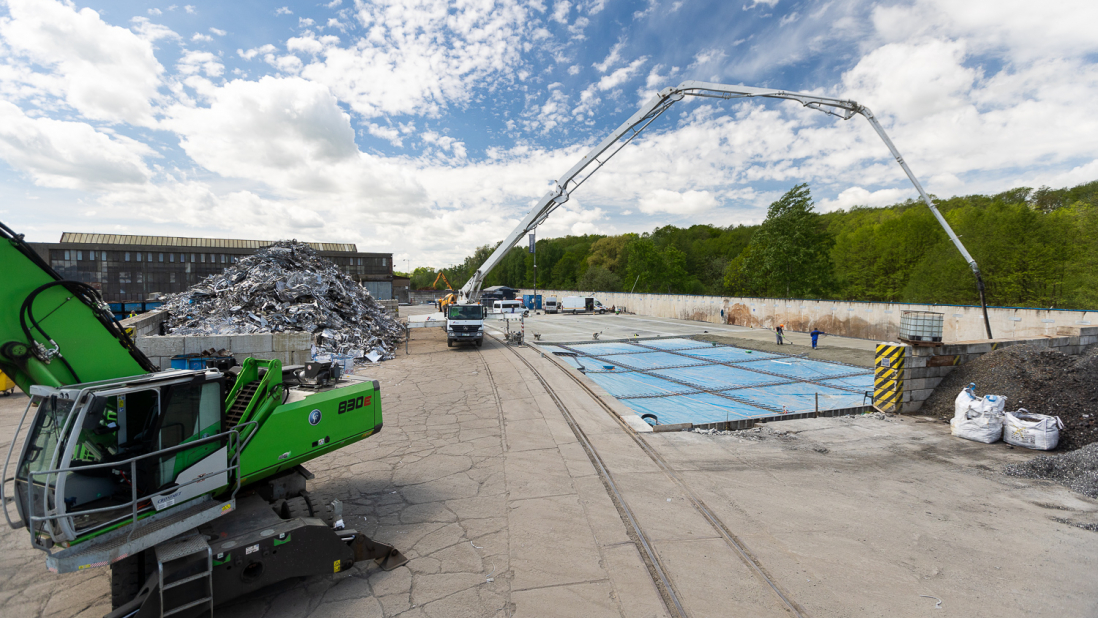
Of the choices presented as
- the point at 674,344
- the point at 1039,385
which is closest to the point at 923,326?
the point at 1039,385

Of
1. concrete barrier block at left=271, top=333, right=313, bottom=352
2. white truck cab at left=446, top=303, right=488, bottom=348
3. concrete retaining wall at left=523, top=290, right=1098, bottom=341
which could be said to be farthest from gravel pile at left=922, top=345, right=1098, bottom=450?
concrete barrier block at left=271, top=333, right=313, bottom=352

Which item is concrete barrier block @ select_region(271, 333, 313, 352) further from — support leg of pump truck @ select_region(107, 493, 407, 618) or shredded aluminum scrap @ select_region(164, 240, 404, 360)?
support leg of pump truck @ select_region(107, 493, 407, 618)

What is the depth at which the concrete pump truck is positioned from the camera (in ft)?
11.1

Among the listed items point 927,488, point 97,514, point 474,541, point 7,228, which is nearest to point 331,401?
point 97,514

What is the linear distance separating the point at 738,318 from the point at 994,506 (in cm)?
3095

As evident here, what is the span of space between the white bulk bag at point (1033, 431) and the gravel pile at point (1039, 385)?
1.06 ft

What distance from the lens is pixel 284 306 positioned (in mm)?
18578

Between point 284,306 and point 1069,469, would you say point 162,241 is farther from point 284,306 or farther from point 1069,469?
point 1069,469

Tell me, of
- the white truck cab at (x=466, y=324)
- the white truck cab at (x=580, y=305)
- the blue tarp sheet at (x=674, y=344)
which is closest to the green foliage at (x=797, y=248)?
the white truck cab at (x=580, y=305)

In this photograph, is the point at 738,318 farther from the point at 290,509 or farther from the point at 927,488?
the point at 290,509

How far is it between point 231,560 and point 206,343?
41.6 feet

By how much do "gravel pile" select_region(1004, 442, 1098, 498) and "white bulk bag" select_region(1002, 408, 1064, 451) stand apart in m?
0.64

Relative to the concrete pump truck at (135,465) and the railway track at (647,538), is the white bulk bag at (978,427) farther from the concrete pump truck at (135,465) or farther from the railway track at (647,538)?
the concrete pump truck at (135,465)

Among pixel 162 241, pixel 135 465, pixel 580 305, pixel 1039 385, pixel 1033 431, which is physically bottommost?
pixel 1033 431
